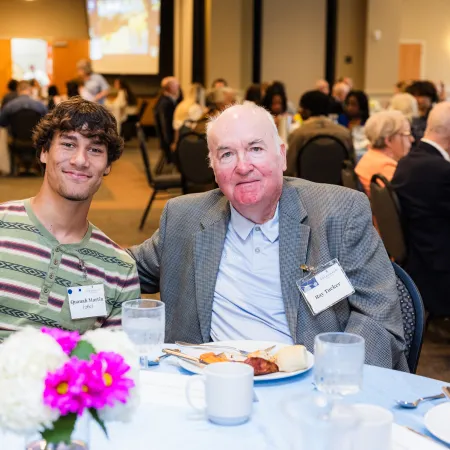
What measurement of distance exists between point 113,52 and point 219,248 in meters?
17.2

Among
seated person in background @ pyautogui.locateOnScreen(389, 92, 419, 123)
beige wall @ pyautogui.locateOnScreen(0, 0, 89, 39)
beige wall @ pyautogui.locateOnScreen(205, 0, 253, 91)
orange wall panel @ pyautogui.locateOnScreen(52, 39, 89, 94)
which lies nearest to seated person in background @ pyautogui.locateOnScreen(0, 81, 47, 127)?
beige wall @ pyautogui.locateOnScreen(205, 0, 253, 91)

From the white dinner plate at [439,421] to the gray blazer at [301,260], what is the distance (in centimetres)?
60

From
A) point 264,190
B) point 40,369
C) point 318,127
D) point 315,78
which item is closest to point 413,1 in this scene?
point 315,78

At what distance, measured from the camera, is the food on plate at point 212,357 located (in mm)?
1761

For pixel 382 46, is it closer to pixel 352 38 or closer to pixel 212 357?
pixel 352 38

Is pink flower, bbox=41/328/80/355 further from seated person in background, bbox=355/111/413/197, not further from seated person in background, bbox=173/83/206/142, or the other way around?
seated person in background, bbox=173/83/206/142

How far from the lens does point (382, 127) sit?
17.2 ft

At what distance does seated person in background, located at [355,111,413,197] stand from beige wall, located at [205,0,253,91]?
33.3 ft

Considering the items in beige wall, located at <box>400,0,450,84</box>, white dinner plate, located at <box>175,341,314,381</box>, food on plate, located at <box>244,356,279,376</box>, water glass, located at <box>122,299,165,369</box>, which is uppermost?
beige wall, located at <box>400,0,450,84</box>

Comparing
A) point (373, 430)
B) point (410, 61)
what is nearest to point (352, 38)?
point (410, 61)

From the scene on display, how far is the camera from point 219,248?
2.36 metres

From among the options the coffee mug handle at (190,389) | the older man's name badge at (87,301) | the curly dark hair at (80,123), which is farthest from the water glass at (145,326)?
the curly dark hair at (80,123)

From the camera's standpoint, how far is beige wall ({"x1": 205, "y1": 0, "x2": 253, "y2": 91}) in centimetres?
1501

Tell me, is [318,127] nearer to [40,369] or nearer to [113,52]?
[40,369]
